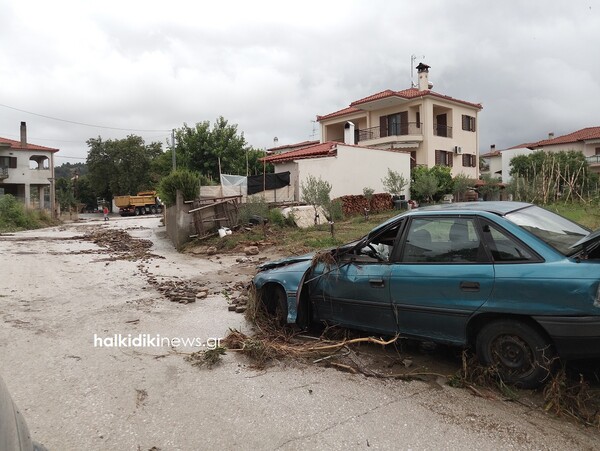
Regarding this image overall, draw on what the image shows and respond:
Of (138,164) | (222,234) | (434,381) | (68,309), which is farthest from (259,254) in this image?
(138,164)

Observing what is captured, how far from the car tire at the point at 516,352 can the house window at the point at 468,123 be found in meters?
40.0

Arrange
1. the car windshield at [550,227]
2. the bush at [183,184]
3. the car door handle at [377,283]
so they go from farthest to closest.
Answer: the bush at [183,184] < the car door handle at [377,283] < the car windshield at [550,227]

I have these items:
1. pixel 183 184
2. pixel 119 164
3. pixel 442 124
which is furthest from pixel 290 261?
pixel 119 164

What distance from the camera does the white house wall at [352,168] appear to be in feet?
76.7

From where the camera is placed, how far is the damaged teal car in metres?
3.45

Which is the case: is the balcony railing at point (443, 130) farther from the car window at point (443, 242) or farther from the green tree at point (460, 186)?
the car window at point (443, 242)

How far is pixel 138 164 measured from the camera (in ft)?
201

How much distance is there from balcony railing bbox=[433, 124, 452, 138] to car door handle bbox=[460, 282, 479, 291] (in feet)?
120

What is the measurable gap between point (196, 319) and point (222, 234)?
10.1 meters

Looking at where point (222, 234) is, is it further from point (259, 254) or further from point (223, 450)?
point (223, 450)

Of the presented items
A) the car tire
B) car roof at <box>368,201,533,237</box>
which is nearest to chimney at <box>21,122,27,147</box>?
car roof at <box>368,201,533,237</box>

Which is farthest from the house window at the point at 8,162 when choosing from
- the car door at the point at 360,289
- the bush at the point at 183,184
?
the car door at the point at 360,289

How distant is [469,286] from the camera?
3.89m

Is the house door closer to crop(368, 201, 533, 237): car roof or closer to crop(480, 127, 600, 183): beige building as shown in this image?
crop(480, 127, 600, 183): beige building
